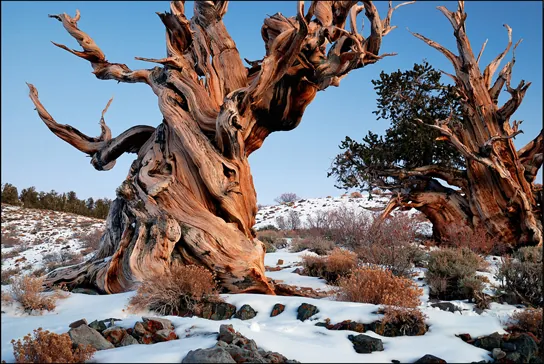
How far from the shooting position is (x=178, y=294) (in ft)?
19.7

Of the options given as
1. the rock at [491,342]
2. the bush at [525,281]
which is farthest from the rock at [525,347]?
the bush at [525,281]

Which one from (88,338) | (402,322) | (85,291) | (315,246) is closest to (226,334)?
(88,338)

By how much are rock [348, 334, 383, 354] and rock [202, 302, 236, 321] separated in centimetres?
193

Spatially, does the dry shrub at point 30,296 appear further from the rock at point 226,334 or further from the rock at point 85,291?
the rock at point 226,334

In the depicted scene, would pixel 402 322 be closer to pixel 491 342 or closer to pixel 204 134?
pixel 491 342

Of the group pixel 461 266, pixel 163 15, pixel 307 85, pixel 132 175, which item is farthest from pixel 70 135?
pixel 461 266

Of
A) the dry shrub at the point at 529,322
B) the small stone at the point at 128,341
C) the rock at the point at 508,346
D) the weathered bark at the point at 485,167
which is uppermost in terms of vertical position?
the weathered bark at the point at 485,167

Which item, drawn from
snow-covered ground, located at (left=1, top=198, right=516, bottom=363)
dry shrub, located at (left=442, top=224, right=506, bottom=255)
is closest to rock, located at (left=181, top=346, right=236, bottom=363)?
snow-covered ground, located at (left=1, top=198, right=516, bottom=363)

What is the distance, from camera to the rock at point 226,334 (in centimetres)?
423

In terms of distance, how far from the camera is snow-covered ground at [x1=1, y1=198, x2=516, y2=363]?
13.5 ft

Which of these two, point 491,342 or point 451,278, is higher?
point 451,278

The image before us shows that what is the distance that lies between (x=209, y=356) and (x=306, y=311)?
209 cm

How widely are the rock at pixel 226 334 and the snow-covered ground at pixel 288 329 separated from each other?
0.09m

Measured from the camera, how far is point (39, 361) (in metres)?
3.67
